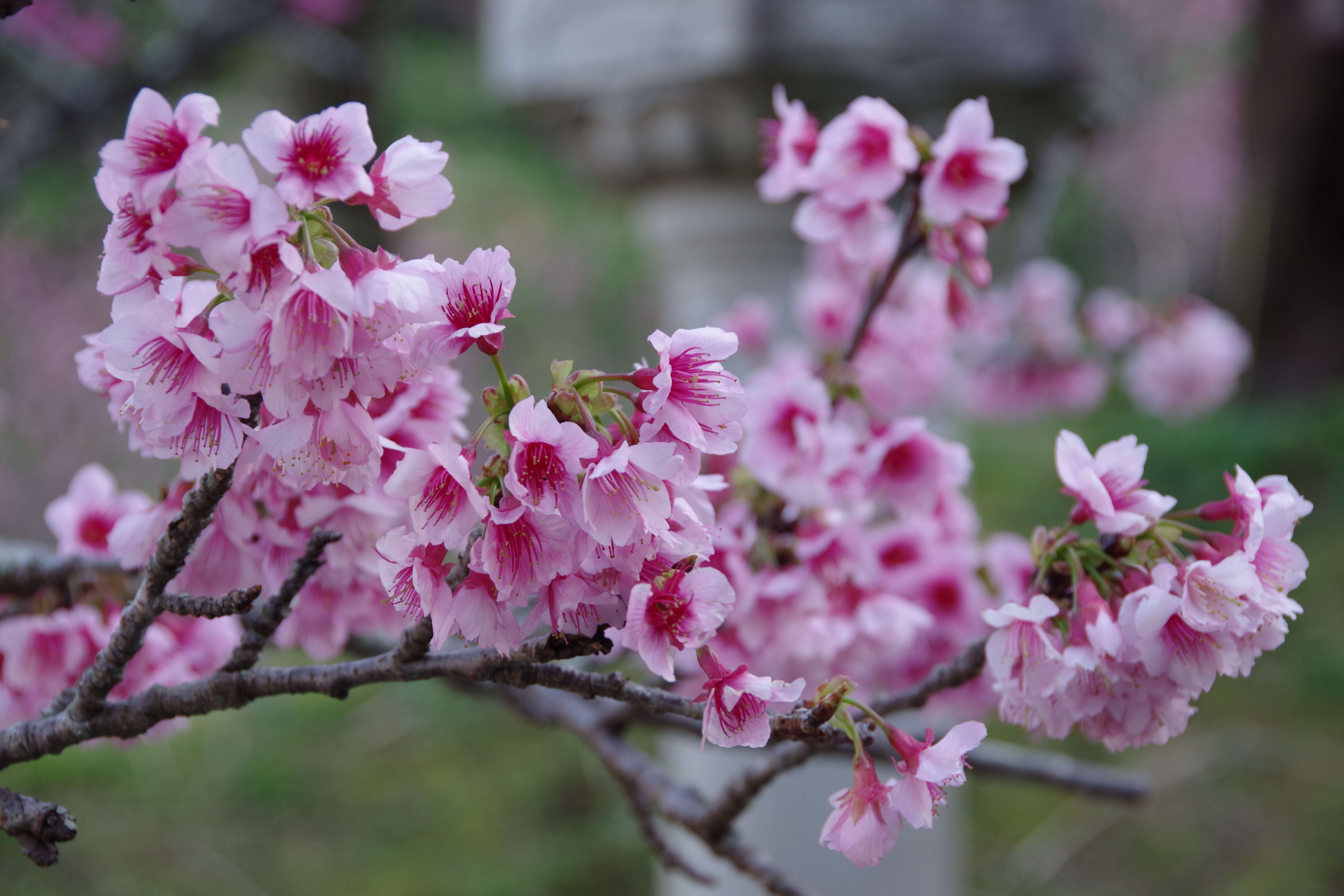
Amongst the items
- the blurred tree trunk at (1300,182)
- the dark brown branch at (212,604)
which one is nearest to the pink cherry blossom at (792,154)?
the dark brown branch at (212,604)

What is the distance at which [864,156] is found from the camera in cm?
59

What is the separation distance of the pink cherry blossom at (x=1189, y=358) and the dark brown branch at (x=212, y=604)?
50.2 inches

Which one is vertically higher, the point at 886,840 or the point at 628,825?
the point at 886,840

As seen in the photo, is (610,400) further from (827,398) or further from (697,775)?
(697,775)

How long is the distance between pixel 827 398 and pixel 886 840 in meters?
0.32

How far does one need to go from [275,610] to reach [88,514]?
0.27 meters

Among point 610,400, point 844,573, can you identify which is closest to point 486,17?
point 844,573

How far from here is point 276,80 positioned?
2861 mm

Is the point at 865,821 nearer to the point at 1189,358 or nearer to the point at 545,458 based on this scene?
the point at 545,458

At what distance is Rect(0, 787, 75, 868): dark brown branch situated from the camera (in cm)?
35

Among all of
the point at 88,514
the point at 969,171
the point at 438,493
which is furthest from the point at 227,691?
the point at 969,171

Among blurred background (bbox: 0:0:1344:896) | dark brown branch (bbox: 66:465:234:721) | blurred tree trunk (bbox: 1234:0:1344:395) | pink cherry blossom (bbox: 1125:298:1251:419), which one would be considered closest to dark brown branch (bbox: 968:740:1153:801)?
dark brown branch (bbox: 66:465:234:721)

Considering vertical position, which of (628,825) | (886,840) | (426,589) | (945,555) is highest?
(426,589)

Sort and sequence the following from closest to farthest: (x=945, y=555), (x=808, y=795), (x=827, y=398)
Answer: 1. (x=827, y=398)
2. (x=945, y=555)
3. (x=808, y=795)
